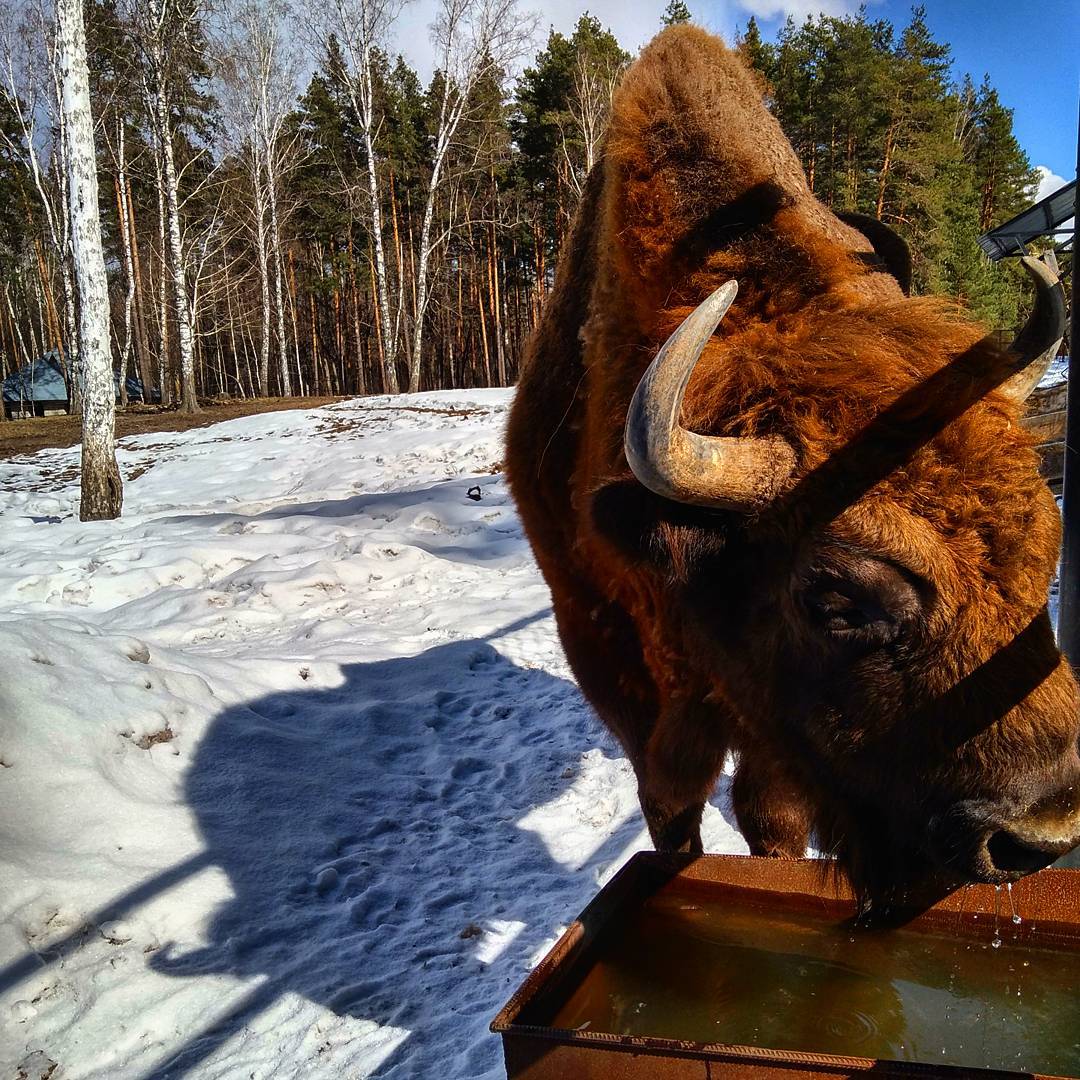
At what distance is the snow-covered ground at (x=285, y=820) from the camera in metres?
2.47

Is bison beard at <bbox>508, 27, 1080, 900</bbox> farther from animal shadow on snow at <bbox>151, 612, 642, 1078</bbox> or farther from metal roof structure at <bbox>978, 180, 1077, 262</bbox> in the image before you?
metal roof structure at <bbox>978, 180, 1077, 262</bbox>

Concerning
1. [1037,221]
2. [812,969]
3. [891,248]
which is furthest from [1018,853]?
[1037,221]

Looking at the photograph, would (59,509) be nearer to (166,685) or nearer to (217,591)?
(217,591)

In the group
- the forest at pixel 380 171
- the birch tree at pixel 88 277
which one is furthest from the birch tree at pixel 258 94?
the birch tree at pixel 88 277

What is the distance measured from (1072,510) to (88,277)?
10482 millimetres

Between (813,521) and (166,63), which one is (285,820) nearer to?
(813,521)

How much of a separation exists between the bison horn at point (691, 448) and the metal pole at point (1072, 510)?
1718 mm

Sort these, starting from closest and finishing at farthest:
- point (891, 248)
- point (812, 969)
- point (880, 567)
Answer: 1. point (880, 567)
2. point (812, 969)
3. point (891, 248)

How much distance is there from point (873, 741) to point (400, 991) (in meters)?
1.74

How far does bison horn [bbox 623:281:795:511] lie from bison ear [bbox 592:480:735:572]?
0.28 ft

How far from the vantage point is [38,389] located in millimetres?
32094

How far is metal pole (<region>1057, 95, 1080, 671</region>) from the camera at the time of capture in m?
2.88

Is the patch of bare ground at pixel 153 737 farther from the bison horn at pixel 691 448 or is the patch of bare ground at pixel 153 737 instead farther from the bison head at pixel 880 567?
the bison horn at pixel 691 448

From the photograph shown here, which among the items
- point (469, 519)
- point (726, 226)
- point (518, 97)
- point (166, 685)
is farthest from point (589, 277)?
point (518, 97)
